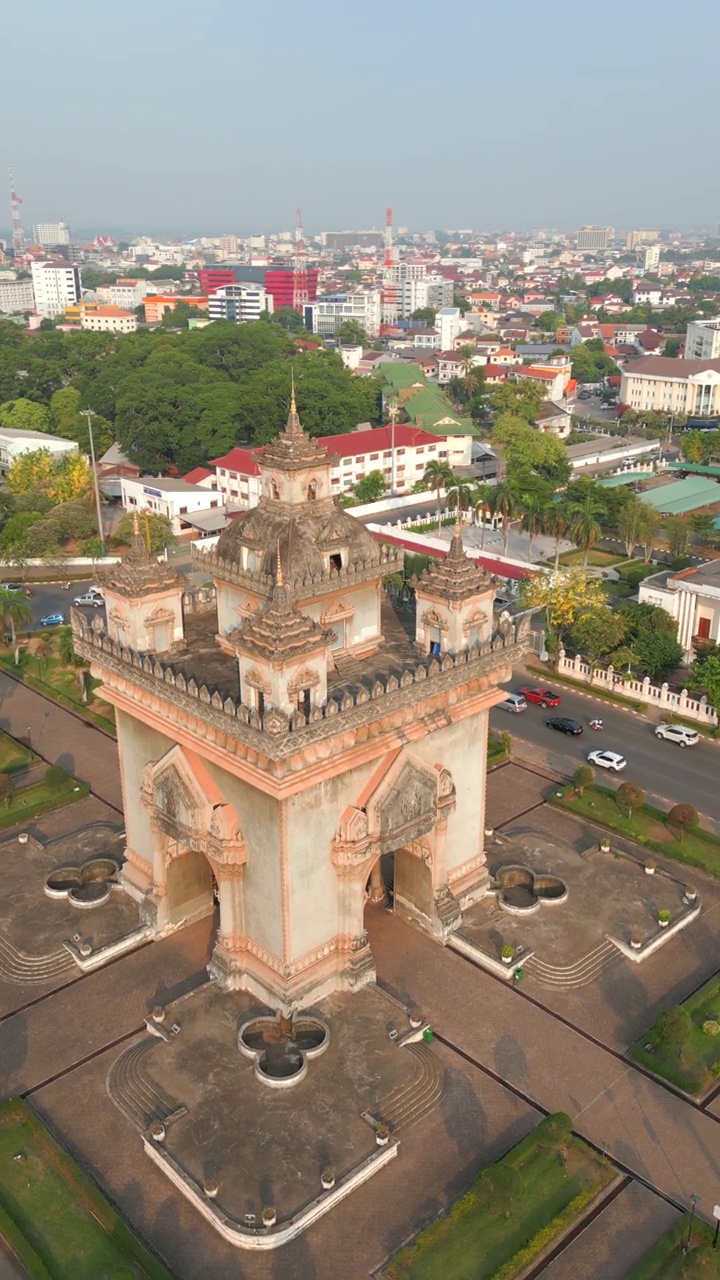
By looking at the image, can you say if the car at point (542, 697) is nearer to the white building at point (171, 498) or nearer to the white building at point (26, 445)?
the white building at point (171, 498)

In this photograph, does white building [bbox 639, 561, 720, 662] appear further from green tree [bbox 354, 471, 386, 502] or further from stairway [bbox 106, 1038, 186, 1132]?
green tree [bbox 354, 471, 386, 502]

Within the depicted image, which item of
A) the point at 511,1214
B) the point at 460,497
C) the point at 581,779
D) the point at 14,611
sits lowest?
the point at 511,1214

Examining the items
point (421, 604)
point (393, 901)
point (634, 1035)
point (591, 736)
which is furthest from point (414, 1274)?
point (591, 736)

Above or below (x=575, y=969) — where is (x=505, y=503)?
above

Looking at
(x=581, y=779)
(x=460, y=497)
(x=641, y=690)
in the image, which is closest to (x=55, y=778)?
(x=581, y=779)

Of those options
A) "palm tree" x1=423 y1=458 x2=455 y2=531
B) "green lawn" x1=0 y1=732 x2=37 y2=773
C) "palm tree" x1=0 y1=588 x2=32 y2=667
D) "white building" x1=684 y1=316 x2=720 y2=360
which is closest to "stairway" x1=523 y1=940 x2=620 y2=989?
"green lawn" x1=0 y1=732 x2=37 y2=773

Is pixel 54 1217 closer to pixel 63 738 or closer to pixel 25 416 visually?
pixel 63 738

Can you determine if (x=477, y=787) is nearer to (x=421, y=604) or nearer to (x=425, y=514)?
(x=421, y=604)
